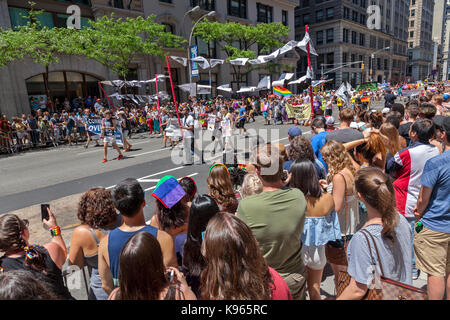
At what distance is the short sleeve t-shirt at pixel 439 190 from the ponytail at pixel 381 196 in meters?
1.02

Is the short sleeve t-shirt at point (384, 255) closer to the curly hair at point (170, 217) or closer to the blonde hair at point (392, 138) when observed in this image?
the curly hair at point (170, 217)

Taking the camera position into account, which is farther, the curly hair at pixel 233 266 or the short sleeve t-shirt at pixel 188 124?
the short sleeve t-shirt at pixel 188 124

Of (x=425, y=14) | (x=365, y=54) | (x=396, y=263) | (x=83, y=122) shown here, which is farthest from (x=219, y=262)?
(x=425, y=14)

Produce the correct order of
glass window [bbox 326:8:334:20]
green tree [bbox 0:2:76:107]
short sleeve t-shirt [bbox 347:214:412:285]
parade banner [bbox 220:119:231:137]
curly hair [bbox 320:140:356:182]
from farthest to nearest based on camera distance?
1. glass window [bbox 326:8:334:20]
2. green tree [bbox 0:2:76:107]
3. parade banner [bbox 220:119:231:137]
4. curly hair [bbox 320:140:356:182]
5. short sleeve t-shirt [bbox 347:214:412:285]

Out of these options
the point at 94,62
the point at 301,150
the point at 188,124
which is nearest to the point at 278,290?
the point at 301,150

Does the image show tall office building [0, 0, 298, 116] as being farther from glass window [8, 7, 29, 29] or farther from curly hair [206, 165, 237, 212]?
curly hair [206, 165, 237, 212]

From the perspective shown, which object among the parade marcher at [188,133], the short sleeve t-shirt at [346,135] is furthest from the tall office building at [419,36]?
the short sleeve t-shirt at [346,135]

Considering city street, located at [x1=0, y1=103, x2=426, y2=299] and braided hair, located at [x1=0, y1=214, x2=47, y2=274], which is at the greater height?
braided hair, located at [x1=0, y1=214, x2=47, y2=274]

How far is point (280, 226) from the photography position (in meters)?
2.25

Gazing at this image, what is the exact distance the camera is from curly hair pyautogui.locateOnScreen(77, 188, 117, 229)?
A: 272 cm

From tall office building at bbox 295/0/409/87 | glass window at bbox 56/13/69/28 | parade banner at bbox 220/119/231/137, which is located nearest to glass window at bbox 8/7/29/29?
glass window at bbox 56/13/69/28

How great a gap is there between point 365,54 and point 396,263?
75634mm

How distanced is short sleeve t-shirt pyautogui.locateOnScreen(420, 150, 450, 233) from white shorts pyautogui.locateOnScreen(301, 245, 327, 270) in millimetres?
1087

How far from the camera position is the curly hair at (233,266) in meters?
1.52
